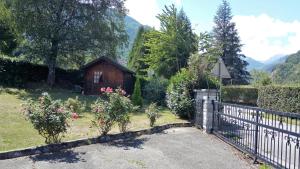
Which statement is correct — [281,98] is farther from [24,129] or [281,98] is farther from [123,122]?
[24,129]

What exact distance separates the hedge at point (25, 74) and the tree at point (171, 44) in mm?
7467

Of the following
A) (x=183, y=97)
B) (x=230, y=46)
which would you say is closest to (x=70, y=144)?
(x=183, y=97)

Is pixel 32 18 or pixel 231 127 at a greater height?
pixel 32 18

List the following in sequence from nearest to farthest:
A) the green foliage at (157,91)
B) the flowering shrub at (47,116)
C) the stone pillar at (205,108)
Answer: the flowering shrub at (47,116) → the stone pillar at (205,108) → the green foliage at (157,91)

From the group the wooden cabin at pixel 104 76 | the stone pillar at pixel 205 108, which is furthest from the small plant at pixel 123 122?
the wooden cabin at pixel 104 76

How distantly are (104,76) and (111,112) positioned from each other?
58.4 ft

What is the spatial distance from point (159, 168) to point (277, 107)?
635 inches

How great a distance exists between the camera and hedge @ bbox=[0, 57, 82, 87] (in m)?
26.0

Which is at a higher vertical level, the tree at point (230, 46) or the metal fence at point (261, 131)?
the tree at point (230, 46)

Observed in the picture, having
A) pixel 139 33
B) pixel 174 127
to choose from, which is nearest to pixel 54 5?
pixel 139 33

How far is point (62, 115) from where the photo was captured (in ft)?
29.0

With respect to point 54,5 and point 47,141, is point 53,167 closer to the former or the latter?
point 47,141

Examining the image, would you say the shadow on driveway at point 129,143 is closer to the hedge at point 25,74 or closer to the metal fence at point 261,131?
the metal fence at point 261,131

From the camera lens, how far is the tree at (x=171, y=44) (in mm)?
29511
